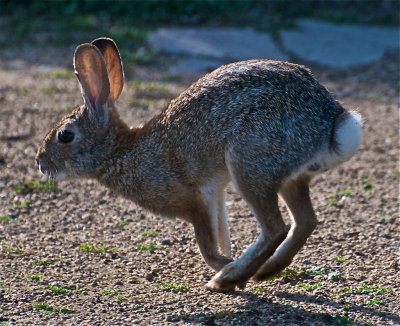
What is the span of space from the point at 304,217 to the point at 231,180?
60 cm

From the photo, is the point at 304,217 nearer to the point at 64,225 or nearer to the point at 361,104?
the point at 64,225

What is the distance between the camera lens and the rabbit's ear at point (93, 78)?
18.8 feet

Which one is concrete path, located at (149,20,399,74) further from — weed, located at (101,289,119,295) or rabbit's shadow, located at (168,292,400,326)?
rabbit's shadow, located at (168,292,400,326)

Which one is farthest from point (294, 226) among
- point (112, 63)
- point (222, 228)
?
point (112, 63)

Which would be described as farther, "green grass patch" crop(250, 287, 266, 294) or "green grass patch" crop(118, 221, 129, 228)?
"green grass patch" crop(118, 221, 129, 228)

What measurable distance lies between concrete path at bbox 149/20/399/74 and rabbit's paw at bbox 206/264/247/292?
18.4ft

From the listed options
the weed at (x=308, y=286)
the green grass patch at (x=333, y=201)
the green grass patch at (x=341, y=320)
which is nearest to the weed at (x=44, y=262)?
the weed at (x=308, y=286)

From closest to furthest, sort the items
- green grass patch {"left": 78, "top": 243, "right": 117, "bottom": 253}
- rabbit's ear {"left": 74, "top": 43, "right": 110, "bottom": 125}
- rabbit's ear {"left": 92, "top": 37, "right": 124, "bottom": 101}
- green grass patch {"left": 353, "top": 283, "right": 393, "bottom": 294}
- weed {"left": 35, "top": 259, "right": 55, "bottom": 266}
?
green grass patch {"left": 353, "top": 283, "right": 393, "bottom": 294} → weed {"left": 35, "top": 259, "right": 55, "bottom": 266} → rabbit's ear {"left": 74, "top": 43, "right": 110, "bottom": 125} → green grass patch {"left": 78, "top": 243, "right": 117, "bottom": 253} → rabbit's ear {"left": 92, "top": 37, "right": 124, "bottom": 101}

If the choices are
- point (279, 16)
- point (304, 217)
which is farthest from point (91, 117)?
point (279, 16)

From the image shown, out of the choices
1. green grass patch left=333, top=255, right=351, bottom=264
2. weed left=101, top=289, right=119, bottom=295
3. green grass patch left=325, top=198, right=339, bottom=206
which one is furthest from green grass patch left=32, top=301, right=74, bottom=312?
green grass patch left=325, top=198, right=339, bottom=206

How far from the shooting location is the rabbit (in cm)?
498

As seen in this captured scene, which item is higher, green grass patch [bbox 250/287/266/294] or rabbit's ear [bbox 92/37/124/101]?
rabbit's ear [bbox 92/37/124/101]

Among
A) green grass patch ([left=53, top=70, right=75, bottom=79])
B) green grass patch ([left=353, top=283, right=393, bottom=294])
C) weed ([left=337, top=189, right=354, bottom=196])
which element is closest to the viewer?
green grass patch ([left=353, top=283, right=393, bottom=294])

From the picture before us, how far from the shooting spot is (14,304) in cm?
490
